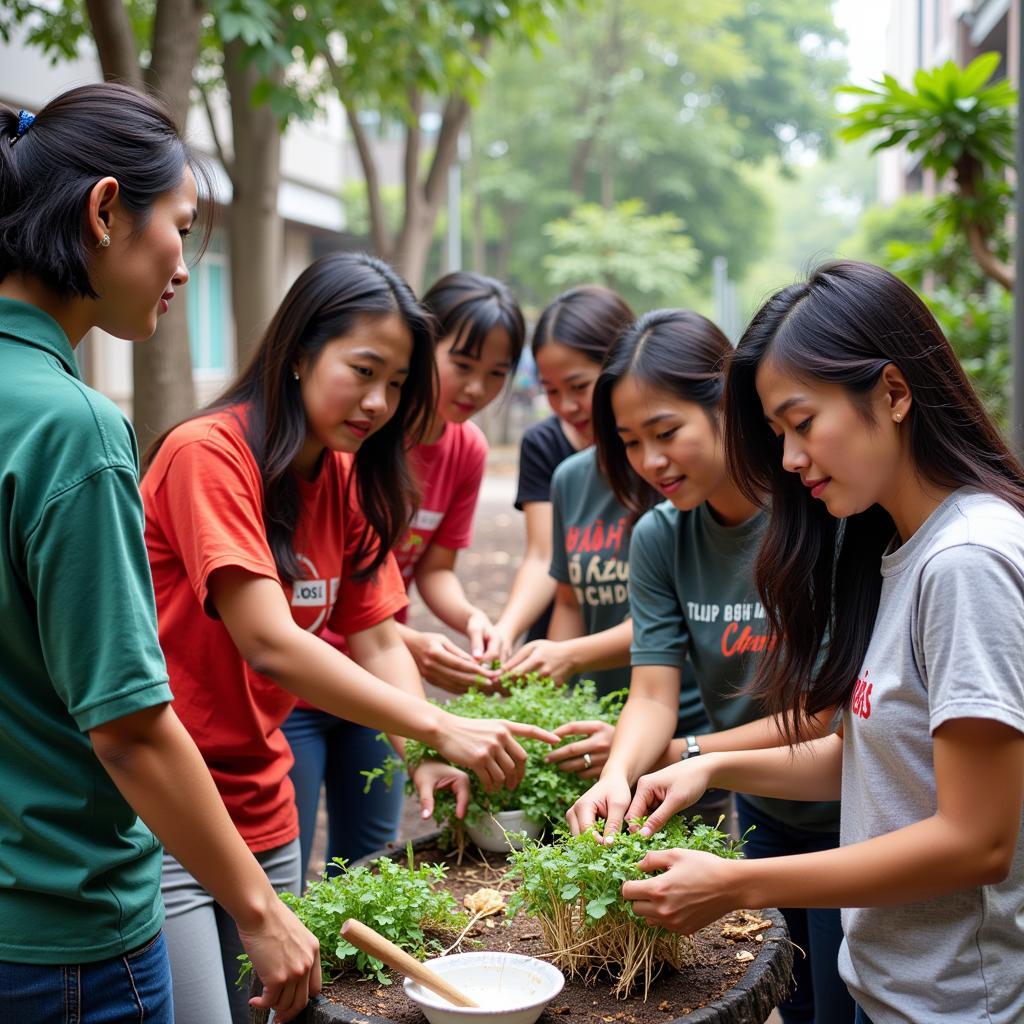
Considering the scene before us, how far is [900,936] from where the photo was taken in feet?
5.71

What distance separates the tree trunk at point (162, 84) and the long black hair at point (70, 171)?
278 cm

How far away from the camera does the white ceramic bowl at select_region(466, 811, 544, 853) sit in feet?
8.17

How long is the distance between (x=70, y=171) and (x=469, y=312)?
214 cm

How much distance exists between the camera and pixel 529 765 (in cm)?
254

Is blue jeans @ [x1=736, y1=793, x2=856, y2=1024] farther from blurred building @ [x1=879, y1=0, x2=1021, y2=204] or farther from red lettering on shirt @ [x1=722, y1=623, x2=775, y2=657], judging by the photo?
blurred building @ [x1=879, y1=0, x2=1021, y2=204]

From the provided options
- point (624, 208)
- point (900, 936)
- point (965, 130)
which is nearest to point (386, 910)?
point (900, 936)

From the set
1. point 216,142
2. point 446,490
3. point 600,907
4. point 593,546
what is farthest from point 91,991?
point 216,142

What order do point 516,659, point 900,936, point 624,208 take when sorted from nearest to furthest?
point 900,936, point 516,659, point 624,208

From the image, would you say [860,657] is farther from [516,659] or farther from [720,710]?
[516,659]

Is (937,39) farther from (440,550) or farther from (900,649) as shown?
(900,649)

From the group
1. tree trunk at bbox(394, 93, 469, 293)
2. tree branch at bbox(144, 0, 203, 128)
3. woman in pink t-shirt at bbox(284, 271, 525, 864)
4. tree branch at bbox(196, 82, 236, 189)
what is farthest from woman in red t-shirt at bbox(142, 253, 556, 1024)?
tree trunk at bbox(394, 93, 469, 293)

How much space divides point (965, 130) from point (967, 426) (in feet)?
12.2

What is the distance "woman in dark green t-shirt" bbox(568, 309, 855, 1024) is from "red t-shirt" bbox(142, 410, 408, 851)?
2.54 feet

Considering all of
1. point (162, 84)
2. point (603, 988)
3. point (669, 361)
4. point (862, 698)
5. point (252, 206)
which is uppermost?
point (162, 84)
